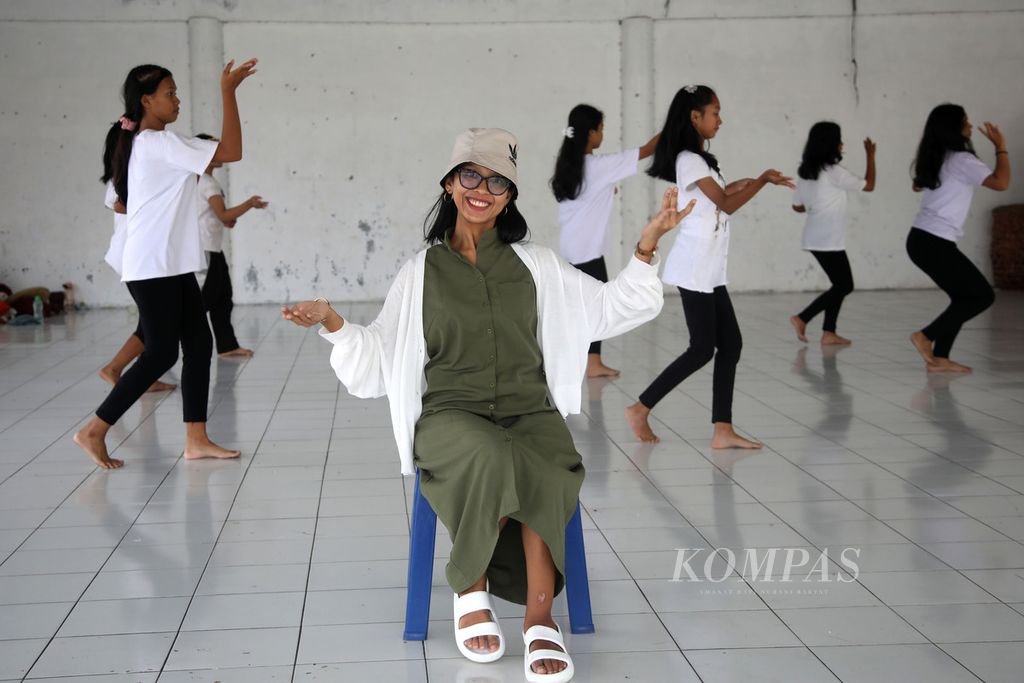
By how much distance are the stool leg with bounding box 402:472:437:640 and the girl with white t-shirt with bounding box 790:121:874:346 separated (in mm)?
5743

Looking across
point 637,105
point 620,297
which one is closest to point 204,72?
point 637,105

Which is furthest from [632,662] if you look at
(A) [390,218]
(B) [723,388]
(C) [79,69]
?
(C) [79,69]

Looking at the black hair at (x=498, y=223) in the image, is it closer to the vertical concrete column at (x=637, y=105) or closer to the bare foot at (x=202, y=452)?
the bare foot at (x=202, y=452)

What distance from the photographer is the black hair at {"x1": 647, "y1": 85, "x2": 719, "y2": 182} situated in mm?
4820

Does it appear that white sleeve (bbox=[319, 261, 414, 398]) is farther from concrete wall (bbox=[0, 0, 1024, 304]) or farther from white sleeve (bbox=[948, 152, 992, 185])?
concrete wall (bbox=[0, 0, 1024, 304])

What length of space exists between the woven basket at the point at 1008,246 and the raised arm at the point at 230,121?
914 centimetres

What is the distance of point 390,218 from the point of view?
37.9 ft

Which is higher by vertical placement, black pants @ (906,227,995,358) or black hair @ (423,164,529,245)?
black hair @ (423,164,529,245)

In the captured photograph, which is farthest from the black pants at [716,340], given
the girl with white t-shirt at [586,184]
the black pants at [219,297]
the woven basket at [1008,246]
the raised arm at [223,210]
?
the woven basket at [1008,246]

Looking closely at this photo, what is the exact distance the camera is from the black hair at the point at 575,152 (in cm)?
635

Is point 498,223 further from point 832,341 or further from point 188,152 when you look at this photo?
point 832,341

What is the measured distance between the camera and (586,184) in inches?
253

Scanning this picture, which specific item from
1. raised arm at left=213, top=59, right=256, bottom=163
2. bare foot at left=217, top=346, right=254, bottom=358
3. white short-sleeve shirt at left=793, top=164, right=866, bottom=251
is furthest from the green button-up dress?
white short-sleeve shirt at left=793, top=164, right=866, bottom=251

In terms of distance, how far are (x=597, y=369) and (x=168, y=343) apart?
2990mm
